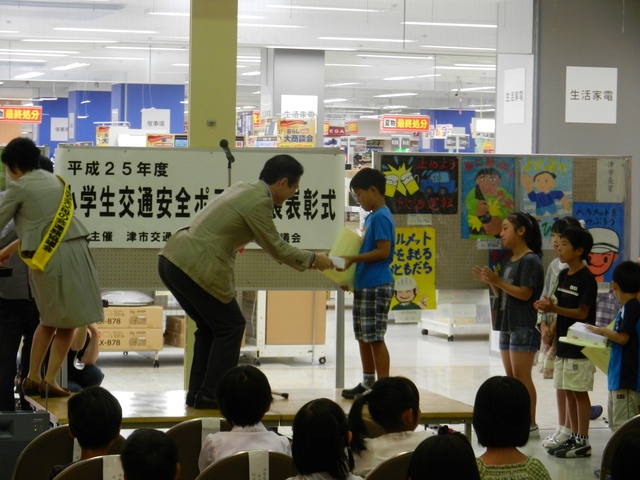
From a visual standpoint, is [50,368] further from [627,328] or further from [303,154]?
[627,328]

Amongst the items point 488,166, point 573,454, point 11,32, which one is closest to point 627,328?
point 573,454

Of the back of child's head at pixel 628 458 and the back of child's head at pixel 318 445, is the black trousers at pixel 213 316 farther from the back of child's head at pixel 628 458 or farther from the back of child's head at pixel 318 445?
the back of child's head at pixel 628 458

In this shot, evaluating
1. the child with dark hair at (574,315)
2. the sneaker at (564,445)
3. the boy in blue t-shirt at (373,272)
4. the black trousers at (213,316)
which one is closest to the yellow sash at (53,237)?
the black trousers at (213,316)

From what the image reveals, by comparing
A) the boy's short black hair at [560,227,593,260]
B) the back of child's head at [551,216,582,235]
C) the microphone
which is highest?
the microphone

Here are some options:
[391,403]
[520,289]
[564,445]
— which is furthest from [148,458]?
[564,445]

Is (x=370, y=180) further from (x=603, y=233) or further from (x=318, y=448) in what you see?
(x=318, y=448)

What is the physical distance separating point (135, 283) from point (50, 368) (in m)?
1.16

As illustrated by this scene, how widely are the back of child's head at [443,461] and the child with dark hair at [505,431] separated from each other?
1.86 ft

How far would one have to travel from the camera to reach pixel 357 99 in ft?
95.8

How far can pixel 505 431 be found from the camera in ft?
8.92

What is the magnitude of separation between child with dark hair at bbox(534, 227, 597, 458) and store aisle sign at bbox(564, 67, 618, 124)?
3936 millimetres

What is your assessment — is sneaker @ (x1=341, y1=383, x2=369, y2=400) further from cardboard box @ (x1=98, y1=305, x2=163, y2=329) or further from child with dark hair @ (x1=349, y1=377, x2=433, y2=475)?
cardboard box @ (x1=98, y1=305, x2=163, y2=329)

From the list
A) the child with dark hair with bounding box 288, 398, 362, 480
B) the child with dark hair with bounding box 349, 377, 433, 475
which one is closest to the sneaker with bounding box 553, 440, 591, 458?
the child with dark hair with bounding box 349, 377, 433, 475

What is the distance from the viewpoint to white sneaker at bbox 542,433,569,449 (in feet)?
18.5
